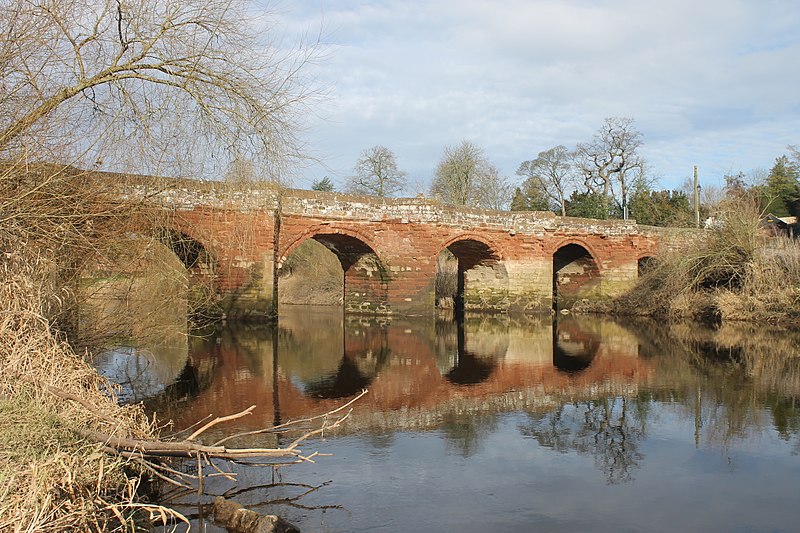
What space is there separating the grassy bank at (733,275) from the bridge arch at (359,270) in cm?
895

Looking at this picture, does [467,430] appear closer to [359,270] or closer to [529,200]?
[359,270]

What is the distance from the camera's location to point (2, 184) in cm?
525

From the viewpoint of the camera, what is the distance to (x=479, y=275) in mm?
23953

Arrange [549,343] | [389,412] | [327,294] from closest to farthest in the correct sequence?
[389,412]
[549,343]
[327,294]

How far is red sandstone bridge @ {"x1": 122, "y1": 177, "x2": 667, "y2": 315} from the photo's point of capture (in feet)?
58.2

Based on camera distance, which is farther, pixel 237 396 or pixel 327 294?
pixel 327 294

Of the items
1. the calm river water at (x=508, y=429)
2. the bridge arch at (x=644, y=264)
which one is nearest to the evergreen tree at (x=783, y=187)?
the bridge arch at (x=644, y=264)

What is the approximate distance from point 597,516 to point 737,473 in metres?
1.70

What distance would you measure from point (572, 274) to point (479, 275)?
14.7 feet

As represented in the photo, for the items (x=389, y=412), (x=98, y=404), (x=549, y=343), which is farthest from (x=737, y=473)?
(x=549, y=343)

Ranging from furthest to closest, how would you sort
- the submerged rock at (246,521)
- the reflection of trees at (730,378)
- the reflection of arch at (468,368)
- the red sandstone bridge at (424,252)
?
the red sandstone bridge at (424,252)
the reflection of arch at (468,368)
the reflection of trees at (730,378)
the submerged rock at (246,521)

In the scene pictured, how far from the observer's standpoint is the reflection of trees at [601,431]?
5.92 metres

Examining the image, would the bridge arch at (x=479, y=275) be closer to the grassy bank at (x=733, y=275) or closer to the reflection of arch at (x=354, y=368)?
the grassy bank at (x=733, y=275)

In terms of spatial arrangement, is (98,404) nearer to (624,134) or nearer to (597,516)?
(597,516)
